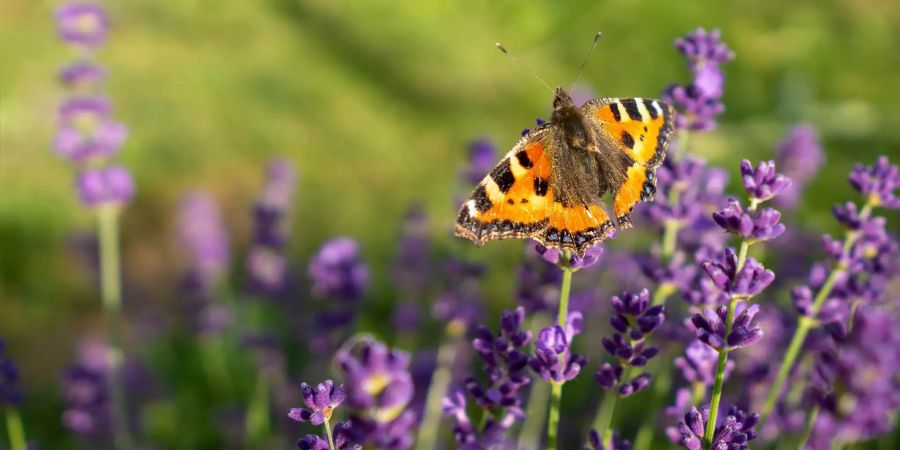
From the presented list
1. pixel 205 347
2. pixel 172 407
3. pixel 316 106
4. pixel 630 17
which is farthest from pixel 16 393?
pixel 630 17

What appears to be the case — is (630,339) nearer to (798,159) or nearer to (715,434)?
(715,434)

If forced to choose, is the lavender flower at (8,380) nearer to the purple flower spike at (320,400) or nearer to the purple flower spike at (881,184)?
the purple flower spike at (320,400)

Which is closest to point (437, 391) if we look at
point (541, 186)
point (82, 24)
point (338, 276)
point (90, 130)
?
point (338, 276)

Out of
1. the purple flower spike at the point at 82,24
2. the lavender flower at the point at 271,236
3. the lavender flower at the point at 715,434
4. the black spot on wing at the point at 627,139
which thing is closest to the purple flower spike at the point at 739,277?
the lavender flower at the point at 715,434

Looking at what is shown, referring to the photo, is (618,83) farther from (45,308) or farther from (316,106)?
(45,308)

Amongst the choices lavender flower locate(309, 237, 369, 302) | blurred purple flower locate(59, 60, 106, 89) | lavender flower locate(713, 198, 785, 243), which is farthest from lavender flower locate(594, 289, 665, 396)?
blurred purple flower locate(59, 60, 106, 89)

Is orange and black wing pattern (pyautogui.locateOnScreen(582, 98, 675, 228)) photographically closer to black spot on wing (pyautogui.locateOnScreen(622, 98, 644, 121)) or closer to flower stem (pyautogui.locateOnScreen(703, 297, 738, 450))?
black spot on wing (pyautogui.locateOnScreen(622, 98, 644, 121))
